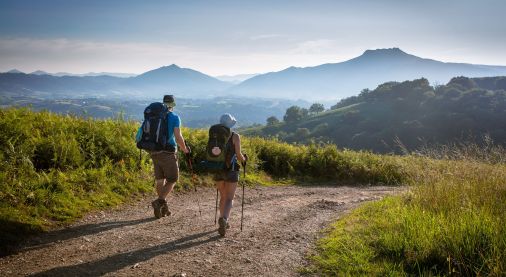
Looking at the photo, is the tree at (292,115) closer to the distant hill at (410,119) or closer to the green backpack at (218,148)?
the distant hill at (410,119)

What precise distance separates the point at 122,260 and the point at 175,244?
3.76ft

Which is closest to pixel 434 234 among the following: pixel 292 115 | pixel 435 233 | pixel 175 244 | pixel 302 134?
pixel 435 233

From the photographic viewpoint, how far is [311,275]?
577 cm

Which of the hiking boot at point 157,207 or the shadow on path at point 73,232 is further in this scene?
the hiking boot at point 157,207

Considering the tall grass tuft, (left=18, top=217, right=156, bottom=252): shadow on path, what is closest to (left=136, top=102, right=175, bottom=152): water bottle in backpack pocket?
(left=18, top=217, right=156, bottom=252): shadow on path

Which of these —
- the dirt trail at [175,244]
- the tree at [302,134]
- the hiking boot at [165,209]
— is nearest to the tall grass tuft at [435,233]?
the dirt trail at [175,244]

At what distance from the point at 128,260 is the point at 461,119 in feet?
482

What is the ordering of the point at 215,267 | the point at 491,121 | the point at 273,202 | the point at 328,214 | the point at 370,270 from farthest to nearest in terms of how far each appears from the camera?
the point at 491,121
the point at 273,202
the point at 328,214
the point at 215,267
the point at 370,270

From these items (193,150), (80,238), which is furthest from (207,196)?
(80,238)

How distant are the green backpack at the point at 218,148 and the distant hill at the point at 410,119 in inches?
4248

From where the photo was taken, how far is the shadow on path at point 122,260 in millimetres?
5328

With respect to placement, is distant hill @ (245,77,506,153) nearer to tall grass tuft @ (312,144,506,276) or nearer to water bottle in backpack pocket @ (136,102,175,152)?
tall grass tuft @ (312,144,506,276)

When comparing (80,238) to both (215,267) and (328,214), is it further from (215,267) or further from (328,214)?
(328,214)

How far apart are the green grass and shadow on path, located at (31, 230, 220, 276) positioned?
2386 mm
